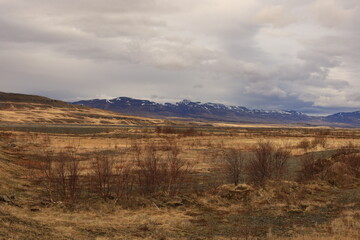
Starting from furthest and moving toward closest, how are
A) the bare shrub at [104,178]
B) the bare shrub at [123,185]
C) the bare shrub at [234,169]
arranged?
the bare shrub at [234,169], the bare shrub at [123,185], the bare shrub at [104,178]

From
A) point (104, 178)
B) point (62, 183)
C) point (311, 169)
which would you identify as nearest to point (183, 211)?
point (104, 178)

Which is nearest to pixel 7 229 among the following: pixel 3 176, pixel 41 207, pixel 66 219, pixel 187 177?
pixel 66 219

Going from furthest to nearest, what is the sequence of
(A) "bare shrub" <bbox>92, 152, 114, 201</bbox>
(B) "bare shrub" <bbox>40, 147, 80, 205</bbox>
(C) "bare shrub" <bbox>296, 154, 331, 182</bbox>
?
1. (C) "bare shrub" <bbox>296, 154, 331, 182</bbox>
2. (A) "bare shrub" <bbox>92, 152, 114, 201</bbox>
3. (B) "bare shrub" <bbox>40, 147, 80, 205</bbox>

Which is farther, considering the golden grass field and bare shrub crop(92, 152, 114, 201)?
bare shrub crop(92, 152, 114, 201)

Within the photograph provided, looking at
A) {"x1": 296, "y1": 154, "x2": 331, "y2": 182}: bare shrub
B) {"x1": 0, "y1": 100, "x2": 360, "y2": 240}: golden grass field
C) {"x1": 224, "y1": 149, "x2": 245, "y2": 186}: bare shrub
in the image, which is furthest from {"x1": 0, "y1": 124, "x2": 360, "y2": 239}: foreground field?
{"x1": 224, "y1": 149, "x2": 245, "y2": 186}: bare shrub

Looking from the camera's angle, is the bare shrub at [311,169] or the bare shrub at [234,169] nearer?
the bare shrub at [234,169]

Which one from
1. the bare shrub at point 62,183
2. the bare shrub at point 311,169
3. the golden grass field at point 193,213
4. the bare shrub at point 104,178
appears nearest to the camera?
the golden grass field at point 193,213

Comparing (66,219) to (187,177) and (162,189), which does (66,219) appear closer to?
(162,189)

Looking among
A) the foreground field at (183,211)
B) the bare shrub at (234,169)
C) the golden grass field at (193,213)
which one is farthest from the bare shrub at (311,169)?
the bare shrub at (234,169)

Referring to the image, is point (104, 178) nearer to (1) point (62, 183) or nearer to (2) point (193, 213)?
(1) point (62, 183)

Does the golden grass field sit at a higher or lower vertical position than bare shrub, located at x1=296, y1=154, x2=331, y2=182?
lower

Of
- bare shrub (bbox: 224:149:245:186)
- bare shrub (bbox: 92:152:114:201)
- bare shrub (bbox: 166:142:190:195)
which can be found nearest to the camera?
bare shrub (bbox: 92:152:114:201)

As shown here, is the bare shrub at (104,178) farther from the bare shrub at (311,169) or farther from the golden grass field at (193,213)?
the bare shrub at (311,169)

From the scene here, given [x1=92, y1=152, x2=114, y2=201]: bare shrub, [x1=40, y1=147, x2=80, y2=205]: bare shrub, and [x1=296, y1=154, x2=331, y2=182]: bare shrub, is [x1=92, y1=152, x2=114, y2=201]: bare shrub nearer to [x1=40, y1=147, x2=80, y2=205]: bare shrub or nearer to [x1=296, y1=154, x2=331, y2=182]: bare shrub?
[x1=40, y1=147, x2=80, y2=205]: bare shrub
